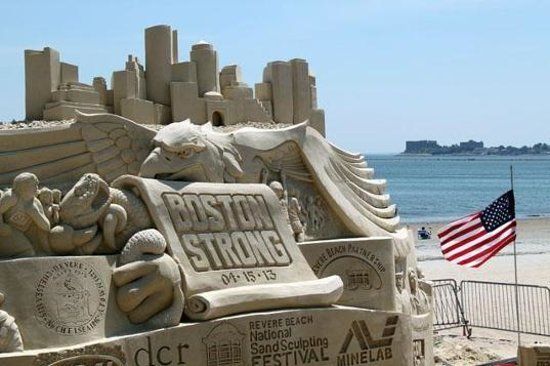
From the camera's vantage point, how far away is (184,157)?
794 centimetres

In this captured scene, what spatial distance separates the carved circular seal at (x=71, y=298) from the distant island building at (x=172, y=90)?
2.65 m

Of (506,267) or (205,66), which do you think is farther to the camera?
(506,267)

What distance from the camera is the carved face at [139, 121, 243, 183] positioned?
7.80m

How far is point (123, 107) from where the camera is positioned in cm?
955

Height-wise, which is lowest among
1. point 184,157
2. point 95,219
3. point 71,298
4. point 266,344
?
point 266,344

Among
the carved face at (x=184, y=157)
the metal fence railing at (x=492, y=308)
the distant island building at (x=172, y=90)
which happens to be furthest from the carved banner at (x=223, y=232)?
the metal fence railing at (x=492, y=308)

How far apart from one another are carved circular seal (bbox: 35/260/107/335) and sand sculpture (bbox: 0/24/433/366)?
0.04 ft

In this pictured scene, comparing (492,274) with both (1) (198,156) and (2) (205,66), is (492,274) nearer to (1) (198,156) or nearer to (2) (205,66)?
(2) (205,66)

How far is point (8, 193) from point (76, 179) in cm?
95

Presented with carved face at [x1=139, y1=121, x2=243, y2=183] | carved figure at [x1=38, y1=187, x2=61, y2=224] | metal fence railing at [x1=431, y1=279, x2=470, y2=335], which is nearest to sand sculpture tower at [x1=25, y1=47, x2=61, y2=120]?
carved face at [x1=139, y1=121, x2=243, y2=183]

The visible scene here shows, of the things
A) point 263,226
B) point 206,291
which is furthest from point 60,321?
point 263,226

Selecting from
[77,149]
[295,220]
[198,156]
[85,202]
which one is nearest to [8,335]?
[85,202]

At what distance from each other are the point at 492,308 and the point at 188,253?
33.9 feet

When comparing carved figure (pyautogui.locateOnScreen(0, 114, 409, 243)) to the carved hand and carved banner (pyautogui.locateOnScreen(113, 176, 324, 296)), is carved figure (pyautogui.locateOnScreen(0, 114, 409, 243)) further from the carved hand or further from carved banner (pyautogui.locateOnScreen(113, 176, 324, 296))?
the carved hand
